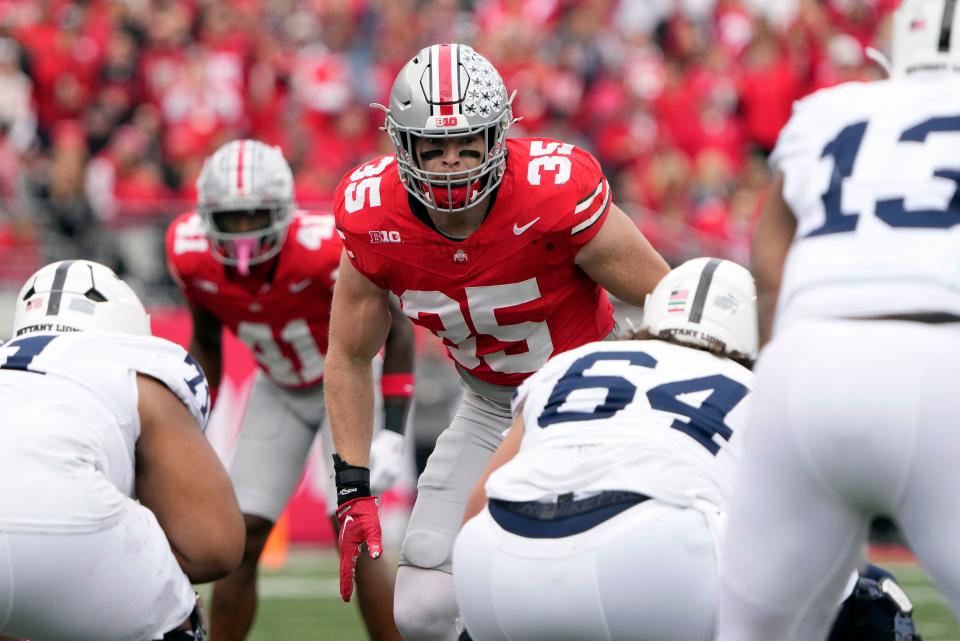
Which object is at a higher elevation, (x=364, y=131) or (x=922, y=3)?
(x=922, y=3)

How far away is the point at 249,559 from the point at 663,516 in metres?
2.78

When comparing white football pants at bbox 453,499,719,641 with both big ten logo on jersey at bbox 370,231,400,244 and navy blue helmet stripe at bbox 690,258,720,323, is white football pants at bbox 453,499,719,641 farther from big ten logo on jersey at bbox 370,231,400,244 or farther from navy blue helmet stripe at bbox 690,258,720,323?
big ten logo on jersey at bbox 370,231,400,244

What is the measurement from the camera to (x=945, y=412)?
2.61m

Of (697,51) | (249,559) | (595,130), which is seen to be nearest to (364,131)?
(595,130)

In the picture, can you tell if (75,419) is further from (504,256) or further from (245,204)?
(245,204)

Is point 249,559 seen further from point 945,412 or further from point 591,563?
point 945,412

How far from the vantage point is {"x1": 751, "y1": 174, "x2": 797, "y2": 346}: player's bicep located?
9.91 ft

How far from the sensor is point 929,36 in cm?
286

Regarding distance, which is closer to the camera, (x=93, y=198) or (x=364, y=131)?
(x=93, y=198)

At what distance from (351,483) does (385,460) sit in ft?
2.25

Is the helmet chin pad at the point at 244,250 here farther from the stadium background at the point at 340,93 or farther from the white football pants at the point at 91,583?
the stadium background at the point at 340,93

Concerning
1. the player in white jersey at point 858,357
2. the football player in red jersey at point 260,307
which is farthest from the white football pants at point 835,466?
the football player in red jersey at point 260,307

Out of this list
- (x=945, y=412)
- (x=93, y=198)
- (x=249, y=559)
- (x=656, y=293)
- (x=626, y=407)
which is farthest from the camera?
(x=93, y=198)

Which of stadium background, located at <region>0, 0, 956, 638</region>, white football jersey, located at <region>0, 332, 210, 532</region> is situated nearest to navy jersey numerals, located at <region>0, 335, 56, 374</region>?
white football jersey, located at <region>0, 332, 210, 532</region>
